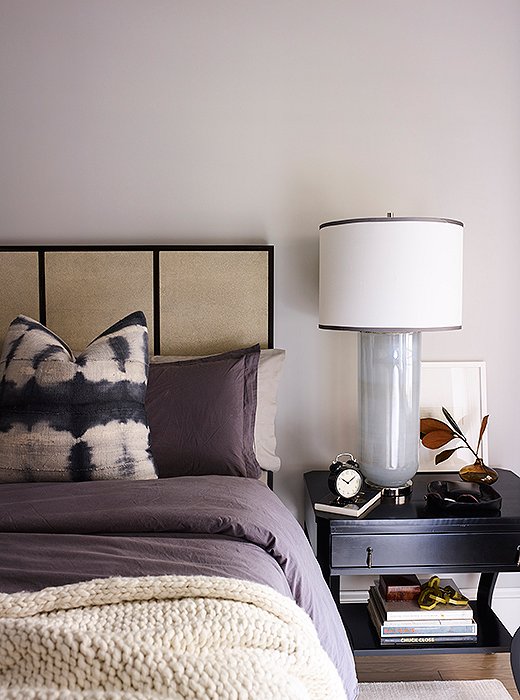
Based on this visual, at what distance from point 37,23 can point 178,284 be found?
42.9 inches

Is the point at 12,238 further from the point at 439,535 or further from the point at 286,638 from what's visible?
the point at 286,638

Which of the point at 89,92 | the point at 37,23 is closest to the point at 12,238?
the point at 89,92

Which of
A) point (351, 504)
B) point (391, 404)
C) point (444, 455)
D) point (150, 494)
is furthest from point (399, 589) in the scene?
point (150, 494)

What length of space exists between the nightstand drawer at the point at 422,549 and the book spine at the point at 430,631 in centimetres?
22

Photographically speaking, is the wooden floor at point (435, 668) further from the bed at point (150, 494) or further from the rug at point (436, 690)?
the bed at point (150, 494)

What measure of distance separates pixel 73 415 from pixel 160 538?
0.61 metres

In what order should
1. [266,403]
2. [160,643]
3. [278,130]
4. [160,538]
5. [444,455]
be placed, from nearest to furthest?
[160,643] < [160,538] < [266,403] < [444,455] < [278,130]

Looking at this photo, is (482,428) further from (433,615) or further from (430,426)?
(433,615)

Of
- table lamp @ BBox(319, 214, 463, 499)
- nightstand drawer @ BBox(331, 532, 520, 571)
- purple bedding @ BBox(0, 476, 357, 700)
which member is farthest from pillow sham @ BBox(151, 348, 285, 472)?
purple bedding @ BBox(0, 476, 357, 700)

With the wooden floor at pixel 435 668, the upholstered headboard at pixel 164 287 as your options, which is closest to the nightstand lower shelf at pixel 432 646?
the wooden floor at pixel 435 668

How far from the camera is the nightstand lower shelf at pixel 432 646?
231cm

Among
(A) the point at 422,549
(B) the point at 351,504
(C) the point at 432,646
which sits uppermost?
(B) the point at 351,504

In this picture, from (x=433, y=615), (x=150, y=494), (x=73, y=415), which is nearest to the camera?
(x=150, y=494)

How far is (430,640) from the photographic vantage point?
91.4 inches
